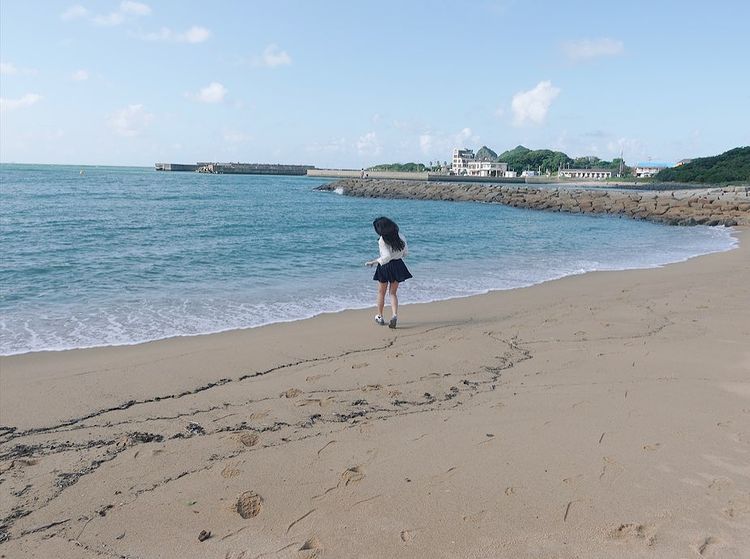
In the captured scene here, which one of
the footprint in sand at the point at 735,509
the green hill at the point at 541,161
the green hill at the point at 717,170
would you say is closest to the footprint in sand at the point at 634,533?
the footprint in sand at the point at 735,509

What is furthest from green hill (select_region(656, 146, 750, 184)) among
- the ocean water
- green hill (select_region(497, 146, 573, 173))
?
the ocean water

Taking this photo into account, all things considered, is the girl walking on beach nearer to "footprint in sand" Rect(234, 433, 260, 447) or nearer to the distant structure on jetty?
"footprint in sand" Rect(234, 433, 260, 447)

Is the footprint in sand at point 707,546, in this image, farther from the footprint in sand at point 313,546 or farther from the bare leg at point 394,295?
the bare leg at point 394,295

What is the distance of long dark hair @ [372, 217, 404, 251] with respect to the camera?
302 inches

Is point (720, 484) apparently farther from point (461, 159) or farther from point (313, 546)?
point (461, 159)

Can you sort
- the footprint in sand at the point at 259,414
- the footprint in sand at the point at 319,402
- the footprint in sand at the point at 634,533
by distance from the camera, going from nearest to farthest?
the footprint in sand at the point at 634,533 < the footprint in sand at the point at 259,414 < the footprint in sand at the point at 319,402

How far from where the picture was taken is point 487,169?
13625cm

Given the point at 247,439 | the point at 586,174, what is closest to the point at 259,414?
the point at 247,439

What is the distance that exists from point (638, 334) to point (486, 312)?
8.01 feet

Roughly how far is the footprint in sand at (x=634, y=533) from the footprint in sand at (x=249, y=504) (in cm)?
196

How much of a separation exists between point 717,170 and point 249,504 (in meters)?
103

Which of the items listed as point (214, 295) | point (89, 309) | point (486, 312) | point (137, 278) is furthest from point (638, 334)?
point (137, 278)

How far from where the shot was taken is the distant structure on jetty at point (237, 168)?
141625 millimetres

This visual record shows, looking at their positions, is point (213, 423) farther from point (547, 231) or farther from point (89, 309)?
point (547, 231)
